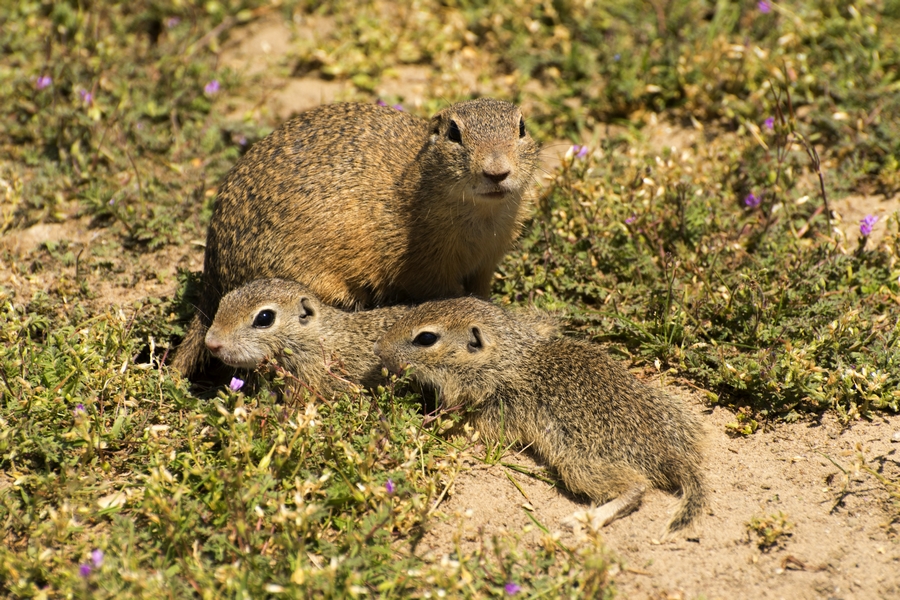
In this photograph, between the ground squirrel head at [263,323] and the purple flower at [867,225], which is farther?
the purple flower at [867,225]

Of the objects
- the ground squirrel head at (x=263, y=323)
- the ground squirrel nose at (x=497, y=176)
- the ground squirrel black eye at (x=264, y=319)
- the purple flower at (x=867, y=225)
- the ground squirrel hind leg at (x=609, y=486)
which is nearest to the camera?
the ground squirrel hind leg at (x=609, y=486)

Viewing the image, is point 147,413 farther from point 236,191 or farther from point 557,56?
point 557,56

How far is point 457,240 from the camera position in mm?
5371

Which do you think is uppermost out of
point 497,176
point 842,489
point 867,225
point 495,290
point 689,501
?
point 497,176

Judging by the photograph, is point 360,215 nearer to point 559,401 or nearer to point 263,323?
point 263,323

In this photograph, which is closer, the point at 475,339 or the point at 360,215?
the point at 475,339

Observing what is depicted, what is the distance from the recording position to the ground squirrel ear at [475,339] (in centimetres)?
495

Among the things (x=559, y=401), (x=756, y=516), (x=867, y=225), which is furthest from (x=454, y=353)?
(x=867, y=225)

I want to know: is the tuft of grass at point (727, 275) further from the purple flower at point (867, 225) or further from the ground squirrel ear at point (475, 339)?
the ground squirrel ear at point (475, 339)

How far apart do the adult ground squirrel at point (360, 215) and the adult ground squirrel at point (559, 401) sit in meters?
0.47

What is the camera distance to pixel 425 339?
4.98 m

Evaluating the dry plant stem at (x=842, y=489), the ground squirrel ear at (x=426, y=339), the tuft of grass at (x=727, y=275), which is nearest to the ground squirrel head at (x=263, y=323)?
the ground squirrel ear at (x=426, y=339)

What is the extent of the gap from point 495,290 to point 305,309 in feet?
4.86

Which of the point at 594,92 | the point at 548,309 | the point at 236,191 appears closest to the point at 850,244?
the point at 548,309
